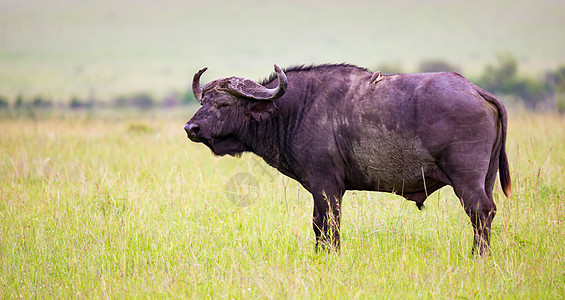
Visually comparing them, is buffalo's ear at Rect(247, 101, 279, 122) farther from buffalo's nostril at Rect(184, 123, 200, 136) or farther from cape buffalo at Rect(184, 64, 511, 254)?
buffalo's nostril at Rect(184, 123, 200, 136)

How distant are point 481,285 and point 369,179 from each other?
5.21 ft

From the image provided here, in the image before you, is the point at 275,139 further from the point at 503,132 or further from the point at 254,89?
the point at 503,132

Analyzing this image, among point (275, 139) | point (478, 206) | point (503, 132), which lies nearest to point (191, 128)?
point (275, 139)

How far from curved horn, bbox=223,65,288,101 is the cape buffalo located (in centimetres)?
1

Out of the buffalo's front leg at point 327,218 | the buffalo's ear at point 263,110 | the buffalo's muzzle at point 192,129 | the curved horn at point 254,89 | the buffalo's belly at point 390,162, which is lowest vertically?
the buffalo's front leg at point 327,218

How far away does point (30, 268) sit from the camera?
564 centimetres

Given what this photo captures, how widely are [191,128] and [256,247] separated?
1470 mm

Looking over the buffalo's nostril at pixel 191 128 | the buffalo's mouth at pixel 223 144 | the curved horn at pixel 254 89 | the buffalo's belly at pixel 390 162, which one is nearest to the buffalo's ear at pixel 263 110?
the curved horn at pixel 254 89

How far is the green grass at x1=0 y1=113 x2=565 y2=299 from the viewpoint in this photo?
4852 mm

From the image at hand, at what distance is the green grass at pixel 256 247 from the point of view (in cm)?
485

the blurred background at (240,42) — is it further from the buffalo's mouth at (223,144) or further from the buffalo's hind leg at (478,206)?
the buffalo's hind leg at (478,206)

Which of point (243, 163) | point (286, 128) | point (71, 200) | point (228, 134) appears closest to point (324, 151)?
point (286, 128)

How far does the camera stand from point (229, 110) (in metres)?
6.01

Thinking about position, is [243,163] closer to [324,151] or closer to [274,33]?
[324,151]
